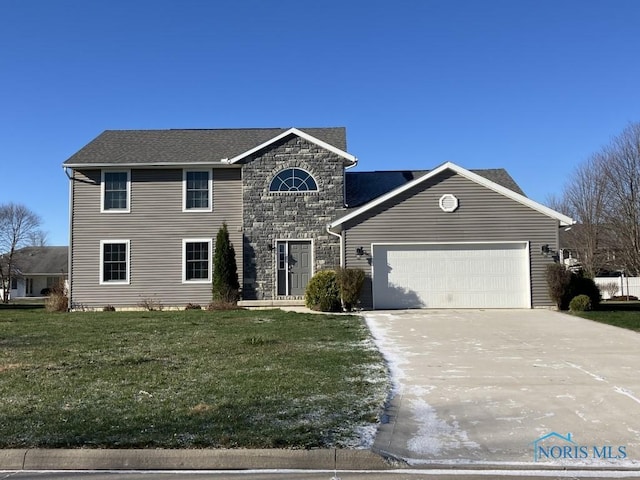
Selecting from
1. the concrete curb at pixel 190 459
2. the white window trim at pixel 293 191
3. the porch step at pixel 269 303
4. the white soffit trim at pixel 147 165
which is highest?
the white soffit trim at pixel 147 165

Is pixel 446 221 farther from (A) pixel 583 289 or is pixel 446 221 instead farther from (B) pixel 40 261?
(B) pixel 40 261

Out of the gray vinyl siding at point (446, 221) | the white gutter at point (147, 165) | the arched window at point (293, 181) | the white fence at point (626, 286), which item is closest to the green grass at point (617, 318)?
the gray vinyl siding at point (446, 221)

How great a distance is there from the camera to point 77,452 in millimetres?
4633

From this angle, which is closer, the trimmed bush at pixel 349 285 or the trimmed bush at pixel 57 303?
the trimmed bush at pixel 349 285

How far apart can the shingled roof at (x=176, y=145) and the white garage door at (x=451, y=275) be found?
5223 mm

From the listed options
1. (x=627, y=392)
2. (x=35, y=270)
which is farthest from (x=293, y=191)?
(x=35, y=270)

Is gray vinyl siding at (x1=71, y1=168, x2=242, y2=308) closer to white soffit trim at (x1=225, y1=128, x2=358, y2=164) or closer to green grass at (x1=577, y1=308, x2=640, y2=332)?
white soffit trim at (x1=225, y1=128, x2=358, y2=164)

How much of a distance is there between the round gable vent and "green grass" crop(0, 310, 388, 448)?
6.84m

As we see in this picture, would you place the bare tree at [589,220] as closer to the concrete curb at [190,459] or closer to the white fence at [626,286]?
the white fence at [626,286]

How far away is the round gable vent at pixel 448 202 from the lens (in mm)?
17406

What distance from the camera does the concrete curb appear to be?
4.52 metres

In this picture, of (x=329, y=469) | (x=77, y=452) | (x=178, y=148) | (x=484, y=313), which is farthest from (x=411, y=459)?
(x=178, y=148)

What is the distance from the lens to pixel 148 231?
66.5ft

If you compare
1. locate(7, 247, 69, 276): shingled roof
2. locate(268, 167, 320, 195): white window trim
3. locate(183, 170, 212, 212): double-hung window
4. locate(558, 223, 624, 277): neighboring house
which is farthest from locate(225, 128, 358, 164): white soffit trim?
locate(7, 247, 69, 276): shingled roof
